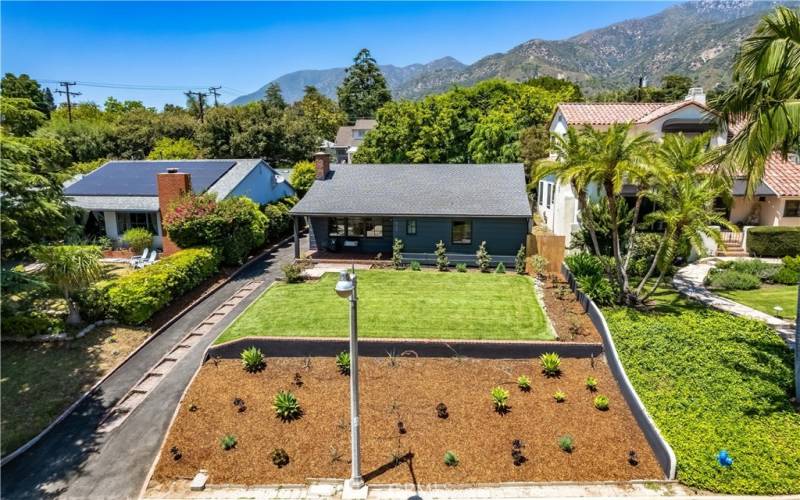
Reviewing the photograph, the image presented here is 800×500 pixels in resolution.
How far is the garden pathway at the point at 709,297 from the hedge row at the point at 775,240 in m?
1.79

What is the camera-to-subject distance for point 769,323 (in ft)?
48.0

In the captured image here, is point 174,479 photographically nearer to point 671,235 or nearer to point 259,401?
point 259,401

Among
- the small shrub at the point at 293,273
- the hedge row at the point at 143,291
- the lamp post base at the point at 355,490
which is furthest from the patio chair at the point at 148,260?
the lamp post base at the point at 355,490

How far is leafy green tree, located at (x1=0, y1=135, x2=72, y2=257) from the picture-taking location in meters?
11.8

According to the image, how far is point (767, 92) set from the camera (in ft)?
31.4

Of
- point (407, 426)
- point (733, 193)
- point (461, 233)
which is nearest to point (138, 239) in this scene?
Result: point (461, 233)

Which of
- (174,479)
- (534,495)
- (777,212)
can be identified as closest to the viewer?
(534,495)

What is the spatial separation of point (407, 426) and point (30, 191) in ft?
40.2

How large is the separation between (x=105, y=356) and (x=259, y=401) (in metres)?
6.19

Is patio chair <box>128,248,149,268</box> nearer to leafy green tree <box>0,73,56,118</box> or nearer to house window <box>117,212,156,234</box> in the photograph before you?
house window <box>117,212,156,234</box>

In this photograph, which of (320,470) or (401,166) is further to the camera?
(401,166)

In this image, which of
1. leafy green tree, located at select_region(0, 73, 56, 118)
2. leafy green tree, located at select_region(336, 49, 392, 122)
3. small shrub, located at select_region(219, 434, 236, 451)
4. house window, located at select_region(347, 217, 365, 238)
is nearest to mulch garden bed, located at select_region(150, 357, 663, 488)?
small shrub, located at select_region(219, 434, 236, 451)

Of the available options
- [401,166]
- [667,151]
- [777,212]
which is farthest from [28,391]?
[777,212]

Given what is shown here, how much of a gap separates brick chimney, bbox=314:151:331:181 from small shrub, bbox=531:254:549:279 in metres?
12.9
